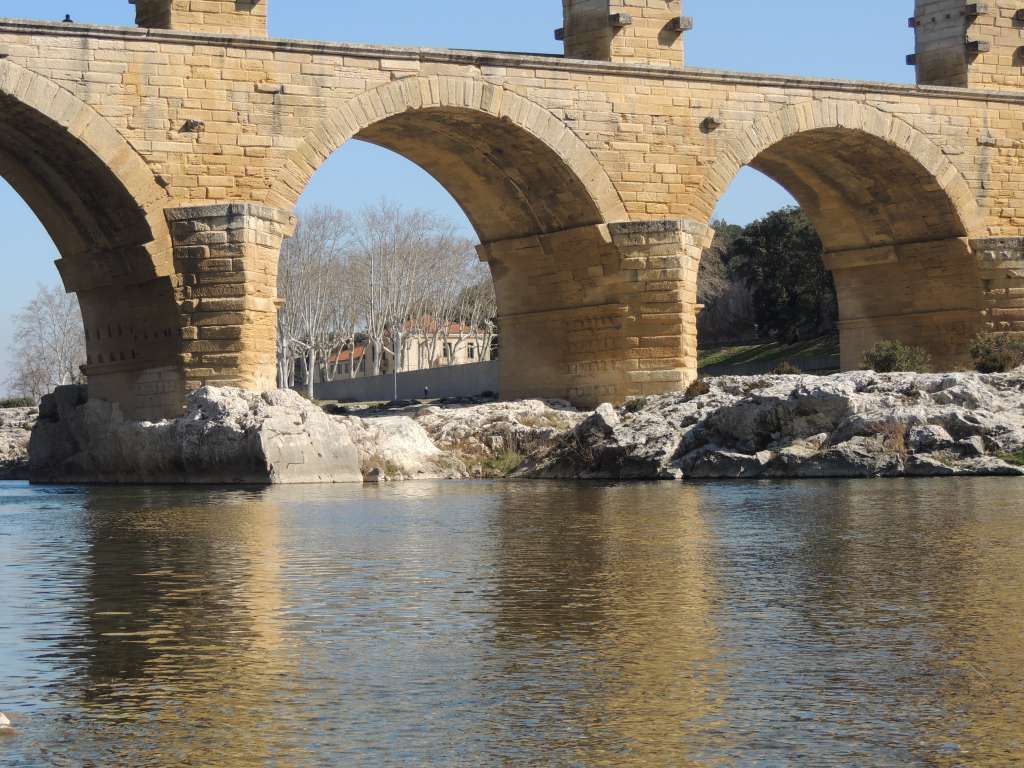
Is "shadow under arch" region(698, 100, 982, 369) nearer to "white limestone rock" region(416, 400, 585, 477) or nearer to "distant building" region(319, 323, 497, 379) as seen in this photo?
"white limestone rock" region(416, 400, 585, 477)

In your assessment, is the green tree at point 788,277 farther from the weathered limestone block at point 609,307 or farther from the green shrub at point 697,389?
the green shrub at point 697,389

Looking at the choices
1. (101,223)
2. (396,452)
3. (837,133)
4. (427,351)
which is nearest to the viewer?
(396,452)

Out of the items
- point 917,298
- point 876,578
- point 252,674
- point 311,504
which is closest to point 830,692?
point 252,674

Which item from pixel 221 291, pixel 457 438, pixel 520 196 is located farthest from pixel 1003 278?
pixel 221 291

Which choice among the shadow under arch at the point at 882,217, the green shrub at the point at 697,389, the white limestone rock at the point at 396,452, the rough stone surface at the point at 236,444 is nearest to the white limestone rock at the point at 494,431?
the white limestone rock at the point at 396,452

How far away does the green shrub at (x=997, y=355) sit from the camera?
2383 cm

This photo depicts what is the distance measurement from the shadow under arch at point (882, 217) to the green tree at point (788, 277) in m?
20.5

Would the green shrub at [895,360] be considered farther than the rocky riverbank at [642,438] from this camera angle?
Yes

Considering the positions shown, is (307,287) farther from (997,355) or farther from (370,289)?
(997,355)

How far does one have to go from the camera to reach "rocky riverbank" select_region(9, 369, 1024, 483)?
18797 millimetres

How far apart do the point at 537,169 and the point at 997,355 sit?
7492 millimetres

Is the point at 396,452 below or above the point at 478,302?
below

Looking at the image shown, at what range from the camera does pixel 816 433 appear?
770 inches

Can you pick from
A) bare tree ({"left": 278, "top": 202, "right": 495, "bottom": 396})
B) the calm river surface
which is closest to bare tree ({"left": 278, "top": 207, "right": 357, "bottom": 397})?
bare tree ({"left": 278, "top": 202, "right": 495, "bottom": 396})
